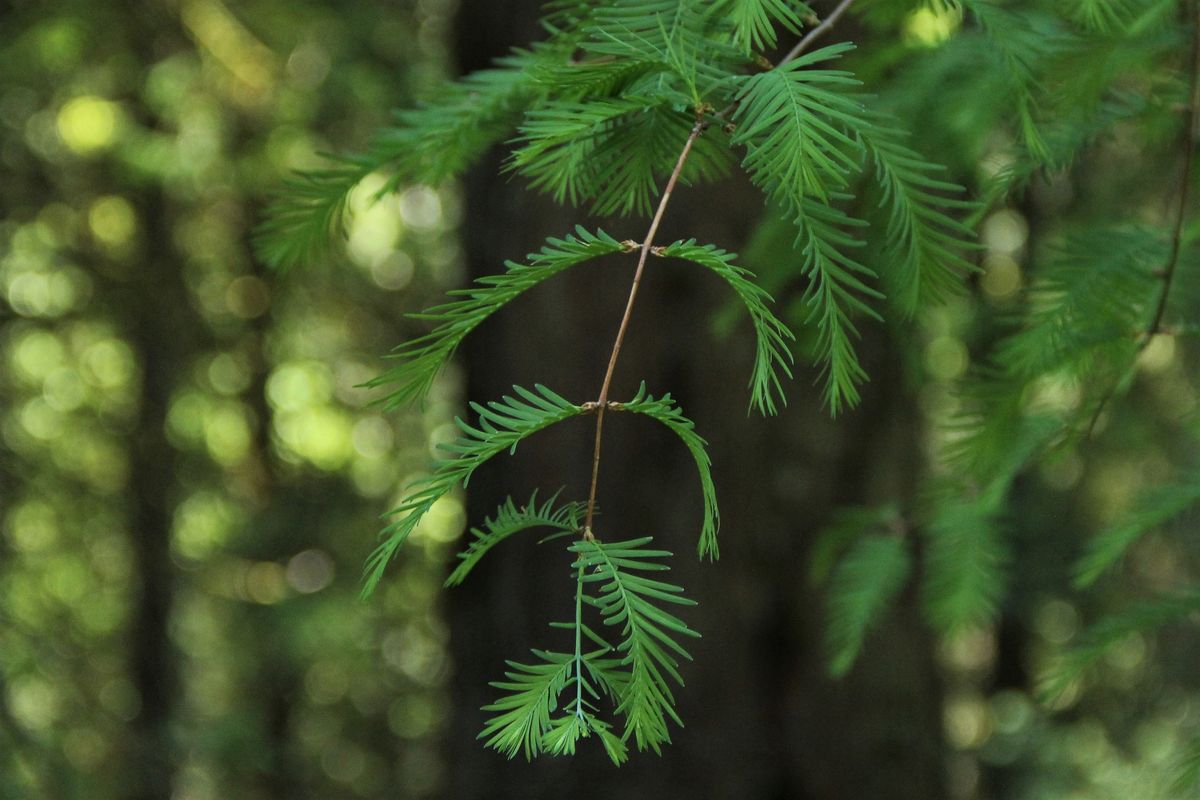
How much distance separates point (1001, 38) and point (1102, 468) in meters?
6.91

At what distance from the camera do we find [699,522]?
86.7 inches

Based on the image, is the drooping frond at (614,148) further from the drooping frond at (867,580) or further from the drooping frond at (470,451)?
the drooping frond at (867,580)

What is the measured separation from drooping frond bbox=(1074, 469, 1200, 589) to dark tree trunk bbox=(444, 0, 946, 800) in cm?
97

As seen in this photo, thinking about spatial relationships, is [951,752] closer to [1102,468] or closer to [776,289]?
[776,289]

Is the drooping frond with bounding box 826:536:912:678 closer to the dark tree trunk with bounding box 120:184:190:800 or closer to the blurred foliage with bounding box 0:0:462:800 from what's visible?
the blurred foliage with bounding box 0:0:462:800

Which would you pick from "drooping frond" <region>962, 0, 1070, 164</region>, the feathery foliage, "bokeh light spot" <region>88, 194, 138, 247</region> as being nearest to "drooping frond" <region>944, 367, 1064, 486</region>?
the feathery foliage

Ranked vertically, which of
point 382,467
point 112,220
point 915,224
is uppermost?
point 915,224

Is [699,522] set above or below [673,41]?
below

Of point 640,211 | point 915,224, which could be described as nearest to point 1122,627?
point 915,224

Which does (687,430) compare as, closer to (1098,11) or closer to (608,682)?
(608,682)

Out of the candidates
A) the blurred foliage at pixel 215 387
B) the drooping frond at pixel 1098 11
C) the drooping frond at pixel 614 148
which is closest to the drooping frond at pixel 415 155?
the drooping frond at pixel 614 148

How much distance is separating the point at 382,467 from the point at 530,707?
25.5ft

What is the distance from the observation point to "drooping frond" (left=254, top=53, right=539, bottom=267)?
0.88 m

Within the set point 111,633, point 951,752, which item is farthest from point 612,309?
point 111,633
